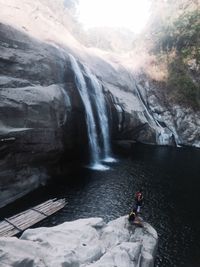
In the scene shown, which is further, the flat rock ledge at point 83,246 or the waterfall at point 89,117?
the waterfall at point 89,117

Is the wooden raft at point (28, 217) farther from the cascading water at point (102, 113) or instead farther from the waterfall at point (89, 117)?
the cascading water at point (102, 113)

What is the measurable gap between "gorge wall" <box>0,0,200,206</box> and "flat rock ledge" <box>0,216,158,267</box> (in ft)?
33.4

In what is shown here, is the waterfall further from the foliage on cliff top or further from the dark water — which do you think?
the foliage on cliff top

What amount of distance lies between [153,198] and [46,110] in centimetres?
1389

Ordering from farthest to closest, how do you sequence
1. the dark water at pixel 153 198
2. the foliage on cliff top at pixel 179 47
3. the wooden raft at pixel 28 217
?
the foliage on cliff top at pixel 179 47 → the dark water at pixel 153 198 → the wooden raft at pixel 28 217

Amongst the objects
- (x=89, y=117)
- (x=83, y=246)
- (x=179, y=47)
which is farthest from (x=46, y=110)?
(x=179, y=47)

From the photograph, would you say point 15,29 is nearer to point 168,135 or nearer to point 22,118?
point 22,118

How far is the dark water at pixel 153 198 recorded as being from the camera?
19312 mm

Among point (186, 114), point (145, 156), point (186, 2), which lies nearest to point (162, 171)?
point (145, 156)

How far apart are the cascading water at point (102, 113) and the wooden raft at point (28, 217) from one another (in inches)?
665

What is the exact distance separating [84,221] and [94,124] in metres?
22.3

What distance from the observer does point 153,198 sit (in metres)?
26.3

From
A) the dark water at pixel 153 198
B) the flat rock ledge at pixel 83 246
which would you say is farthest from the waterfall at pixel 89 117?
the flat rock ledge at pixel 83 246

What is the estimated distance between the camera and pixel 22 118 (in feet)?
87.0
